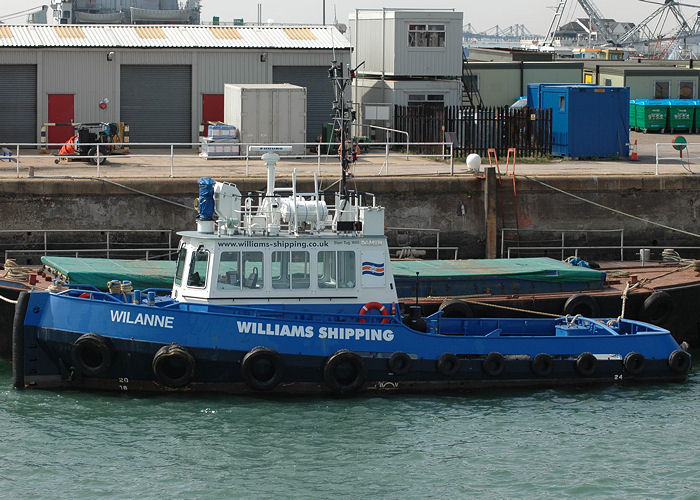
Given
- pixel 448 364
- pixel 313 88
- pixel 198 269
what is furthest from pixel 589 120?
pixel 198 269

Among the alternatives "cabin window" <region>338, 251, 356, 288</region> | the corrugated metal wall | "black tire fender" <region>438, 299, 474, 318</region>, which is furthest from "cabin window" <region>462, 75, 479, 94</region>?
"cabin window" <region>338, 251, 356, 288</region>

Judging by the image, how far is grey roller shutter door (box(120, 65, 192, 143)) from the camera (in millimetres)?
31750

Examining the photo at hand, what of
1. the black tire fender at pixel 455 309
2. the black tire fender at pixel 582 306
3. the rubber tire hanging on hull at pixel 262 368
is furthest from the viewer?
the black tire fender at pixel 582 306

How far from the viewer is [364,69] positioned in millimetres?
34531

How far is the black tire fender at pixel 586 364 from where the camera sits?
719 inches

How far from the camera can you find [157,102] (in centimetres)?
3198

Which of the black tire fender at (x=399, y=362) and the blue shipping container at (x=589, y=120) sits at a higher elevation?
the blue shipping container at (x=589, y=120)

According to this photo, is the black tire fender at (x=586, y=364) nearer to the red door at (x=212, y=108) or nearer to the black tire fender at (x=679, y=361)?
the black tire fender at (x=679, y=361)

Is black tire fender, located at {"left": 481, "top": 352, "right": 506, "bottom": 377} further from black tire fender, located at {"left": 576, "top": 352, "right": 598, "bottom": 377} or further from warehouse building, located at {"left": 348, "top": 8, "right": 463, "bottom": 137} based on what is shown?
warehouse building, located at {"left": 348, "top": 8, "right": 463, "bottom": 137}

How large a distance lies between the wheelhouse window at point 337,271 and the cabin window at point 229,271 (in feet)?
3.97

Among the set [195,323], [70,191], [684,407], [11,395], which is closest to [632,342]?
[684,407]

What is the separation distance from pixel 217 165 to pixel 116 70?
5.47m

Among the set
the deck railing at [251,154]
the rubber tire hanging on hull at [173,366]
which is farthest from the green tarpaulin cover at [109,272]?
the deck railing at [251,154]

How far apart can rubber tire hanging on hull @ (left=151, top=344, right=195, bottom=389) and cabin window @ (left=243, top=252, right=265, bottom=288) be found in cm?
140
